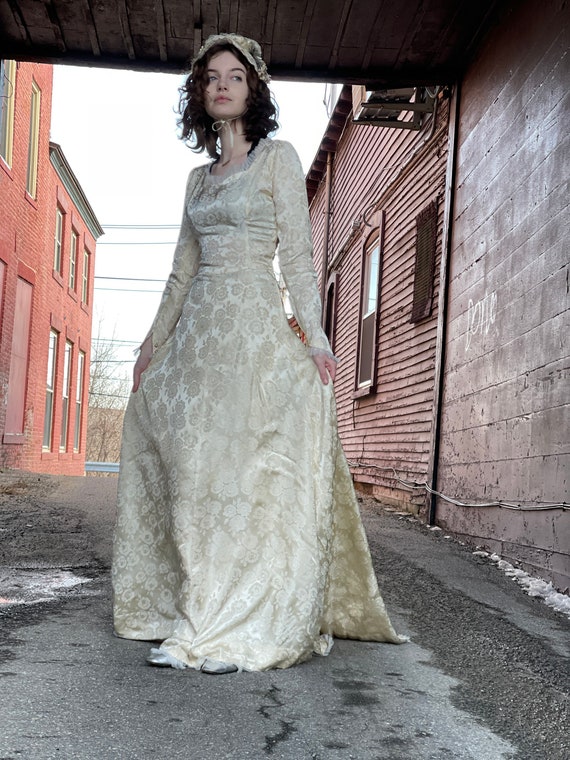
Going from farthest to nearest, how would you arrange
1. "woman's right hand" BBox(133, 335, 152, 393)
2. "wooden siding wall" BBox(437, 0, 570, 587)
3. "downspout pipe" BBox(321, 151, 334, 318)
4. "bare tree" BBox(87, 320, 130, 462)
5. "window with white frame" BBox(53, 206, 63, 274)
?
"bare tree" BBox(87, 320, 130, 462) → "window with white frame" BBox(53, 206, 63, 274) → "downspout pipe" BBox(321, 151, 334, 318) → "wooden siding wall" BBox(437, 0, 570, 587) → "woman's right hand" BBox(133, 335, 152, 393)

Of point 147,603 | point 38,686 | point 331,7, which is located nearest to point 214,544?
point 147,603

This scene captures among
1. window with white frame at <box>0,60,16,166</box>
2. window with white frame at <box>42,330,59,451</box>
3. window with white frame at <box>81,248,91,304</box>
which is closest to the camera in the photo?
window with white frame at <box>0,60,16,166</box>

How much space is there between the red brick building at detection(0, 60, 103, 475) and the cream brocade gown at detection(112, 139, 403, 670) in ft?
26.9

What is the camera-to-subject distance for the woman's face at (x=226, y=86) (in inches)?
126

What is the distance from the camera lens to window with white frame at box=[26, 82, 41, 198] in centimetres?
1567

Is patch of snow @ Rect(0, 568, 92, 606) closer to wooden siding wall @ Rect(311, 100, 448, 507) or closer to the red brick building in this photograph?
wooden siding wall @ Rect(311, 100, 448, 507)

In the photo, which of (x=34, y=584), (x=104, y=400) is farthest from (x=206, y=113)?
(x=104, y=400)

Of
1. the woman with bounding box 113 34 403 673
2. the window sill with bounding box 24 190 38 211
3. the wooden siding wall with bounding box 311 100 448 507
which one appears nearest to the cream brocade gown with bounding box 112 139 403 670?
the woman with bounding box 113 34 403 673

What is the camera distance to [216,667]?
2.63 m

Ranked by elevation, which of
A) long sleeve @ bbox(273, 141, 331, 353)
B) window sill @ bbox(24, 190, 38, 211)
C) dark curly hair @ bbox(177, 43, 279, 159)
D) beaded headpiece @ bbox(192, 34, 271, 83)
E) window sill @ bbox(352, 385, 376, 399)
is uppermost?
window sill @ bbox(24, 190, 38, 211)

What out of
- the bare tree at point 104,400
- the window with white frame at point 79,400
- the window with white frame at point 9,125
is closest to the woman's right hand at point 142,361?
the window with white frame at point 9,125

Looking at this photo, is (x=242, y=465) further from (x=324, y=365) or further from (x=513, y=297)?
(x=513, y=297)

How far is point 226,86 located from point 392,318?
23.8 feet

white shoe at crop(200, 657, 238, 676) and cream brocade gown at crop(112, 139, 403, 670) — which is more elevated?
cream brocade gown at crop(112, 139, 403, 670)
